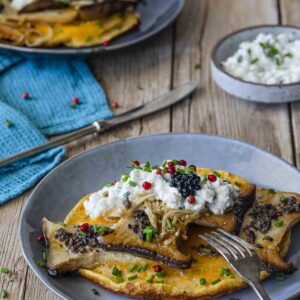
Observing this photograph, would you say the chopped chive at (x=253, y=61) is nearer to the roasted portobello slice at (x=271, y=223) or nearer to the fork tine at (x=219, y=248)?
the roasted portobello slice at (x=271, y=223)

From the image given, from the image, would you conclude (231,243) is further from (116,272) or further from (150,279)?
(116,272)

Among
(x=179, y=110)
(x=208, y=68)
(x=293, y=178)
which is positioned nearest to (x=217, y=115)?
(x=179, y=110)

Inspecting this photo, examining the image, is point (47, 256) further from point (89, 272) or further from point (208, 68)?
point (208, 68)

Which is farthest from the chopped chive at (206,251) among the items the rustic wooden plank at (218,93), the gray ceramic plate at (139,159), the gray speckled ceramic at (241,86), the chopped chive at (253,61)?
the chopped chive at (253,61)

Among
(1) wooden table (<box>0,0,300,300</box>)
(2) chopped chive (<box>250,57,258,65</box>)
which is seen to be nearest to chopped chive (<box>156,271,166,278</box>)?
(1) wooden table (<box>0,0,300,300</box>)

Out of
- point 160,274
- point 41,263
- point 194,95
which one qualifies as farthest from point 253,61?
point 41,263

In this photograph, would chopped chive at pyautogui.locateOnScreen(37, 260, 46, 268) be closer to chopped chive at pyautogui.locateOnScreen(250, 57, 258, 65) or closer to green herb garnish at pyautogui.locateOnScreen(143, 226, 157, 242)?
green herb garnish at pyautogui.locateOnScreen(143, 226, 157, 242)
